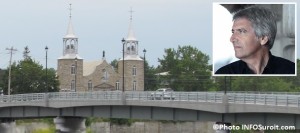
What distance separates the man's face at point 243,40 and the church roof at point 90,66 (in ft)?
370

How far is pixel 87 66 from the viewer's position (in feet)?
593

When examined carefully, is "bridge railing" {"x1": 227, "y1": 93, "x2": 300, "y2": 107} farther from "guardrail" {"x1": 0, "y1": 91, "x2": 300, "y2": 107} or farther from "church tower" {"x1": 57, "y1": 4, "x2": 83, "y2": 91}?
"church tower" {"x1": 57, "y1": 4, "x2": 83, "y2": 91}

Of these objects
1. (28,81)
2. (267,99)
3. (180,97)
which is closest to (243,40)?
(267,99)

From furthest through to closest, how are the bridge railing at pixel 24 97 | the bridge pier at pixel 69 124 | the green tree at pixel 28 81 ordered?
the green tree at pixel 28 81 < the bridge railing at pixel 24 97 < the bridge pier at pixel 69 124

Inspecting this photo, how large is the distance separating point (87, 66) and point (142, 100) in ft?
354

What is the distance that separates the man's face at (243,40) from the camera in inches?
2498

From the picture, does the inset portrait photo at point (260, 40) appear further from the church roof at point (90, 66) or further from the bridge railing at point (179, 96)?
the church roof at point (90, 66)

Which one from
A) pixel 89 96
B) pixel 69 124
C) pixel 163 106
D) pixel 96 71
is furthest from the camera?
pixel 96 71

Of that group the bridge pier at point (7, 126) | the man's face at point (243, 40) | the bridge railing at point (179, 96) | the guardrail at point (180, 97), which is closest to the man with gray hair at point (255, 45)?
the man's face at point (243, 40)

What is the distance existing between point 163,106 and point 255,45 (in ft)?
33.2

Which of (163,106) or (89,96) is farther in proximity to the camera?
(89,96)

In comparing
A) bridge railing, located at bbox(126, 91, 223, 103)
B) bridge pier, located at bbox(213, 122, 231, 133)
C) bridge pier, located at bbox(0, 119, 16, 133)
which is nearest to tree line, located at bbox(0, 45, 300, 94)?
bridge pier, located at bbox(0, 119, 16, 133)

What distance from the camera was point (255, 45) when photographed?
6419 cm

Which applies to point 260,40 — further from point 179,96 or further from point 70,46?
point 70,46
